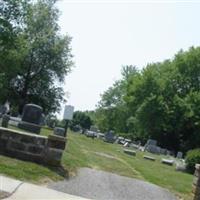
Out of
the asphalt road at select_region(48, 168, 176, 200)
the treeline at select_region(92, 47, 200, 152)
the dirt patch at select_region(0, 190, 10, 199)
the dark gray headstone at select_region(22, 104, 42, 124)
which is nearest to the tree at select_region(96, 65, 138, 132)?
the treeline at select_region(92, 47, 200, 152)

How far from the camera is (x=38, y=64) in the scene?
5288 cm

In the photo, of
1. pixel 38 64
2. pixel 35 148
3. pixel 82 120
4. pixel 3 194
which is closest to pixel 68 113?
pixel 35 148

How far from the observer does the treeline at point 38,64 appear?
166 ft

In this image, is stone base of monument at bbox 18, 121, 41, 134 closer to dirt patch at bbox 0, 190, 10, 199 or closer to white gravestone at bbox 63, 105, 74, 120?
white gravestone at bbox 63, 105, 74, 120

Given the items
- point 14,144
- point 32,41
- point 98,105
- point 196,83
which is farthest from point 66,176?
point 98,105

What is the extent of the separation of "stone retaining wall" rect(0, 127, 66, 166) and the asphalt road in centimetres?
87

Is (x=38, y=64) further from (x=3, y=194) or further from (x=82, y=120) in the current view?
(x=82, y=120)

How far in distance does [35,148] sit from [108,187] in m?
2.25

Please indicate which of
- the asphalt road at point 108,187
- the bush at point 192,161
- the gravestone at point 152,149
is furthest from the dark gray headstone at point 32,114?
the gravestone at point 152,149

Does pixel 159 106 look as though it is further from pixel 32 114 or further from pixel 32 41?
pixel 32 114

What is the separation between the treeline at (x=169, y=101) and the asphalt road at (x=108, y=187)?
4459cm

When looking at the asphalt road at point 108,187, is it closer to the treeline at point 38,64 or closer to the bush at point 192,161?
the bush at point 192,161

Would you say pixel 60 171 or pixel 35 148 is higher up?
pixel 35 148

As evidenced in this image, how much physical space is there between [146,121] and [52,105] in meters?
13.6
